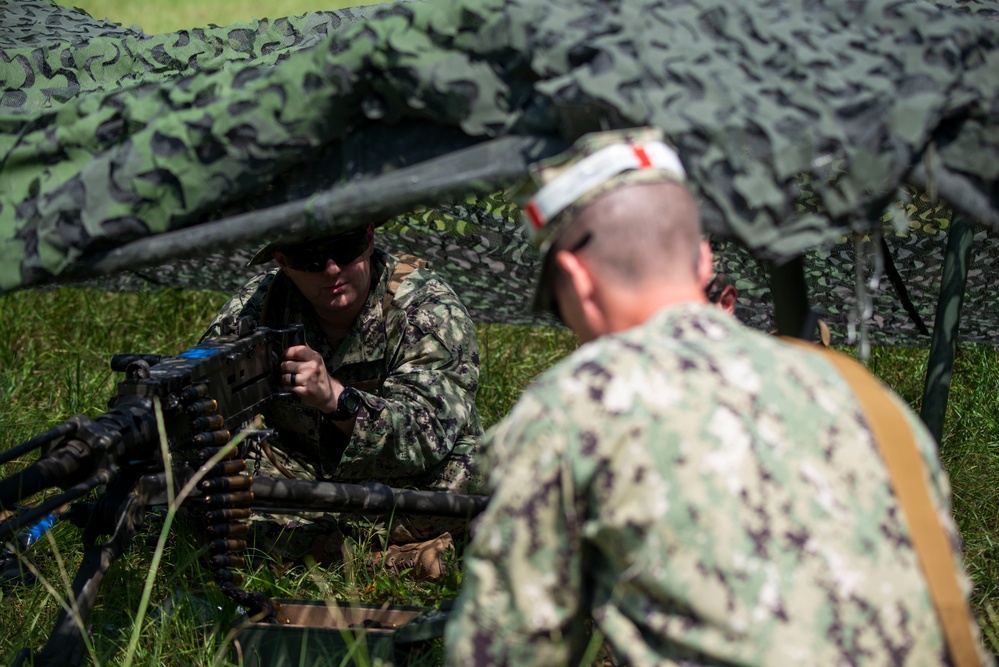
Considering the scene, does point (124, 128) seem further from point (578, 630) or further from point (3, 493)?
point (578, 630)

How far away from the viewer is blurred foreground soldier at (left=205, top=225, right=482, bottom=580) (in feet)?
14.6

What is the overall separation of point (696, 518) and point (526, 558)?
0.97 ft

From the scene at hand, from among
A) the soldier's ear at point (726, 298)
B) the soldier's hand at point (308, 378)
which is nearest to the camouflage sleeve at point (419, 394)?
the soldier's hand at point (308, 378)

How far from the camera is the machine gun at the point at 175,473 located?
2902 millimetres

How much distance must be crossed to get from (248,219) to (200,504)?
3.77 ft

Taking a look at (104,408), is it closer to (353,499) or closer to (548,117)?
(353,499)

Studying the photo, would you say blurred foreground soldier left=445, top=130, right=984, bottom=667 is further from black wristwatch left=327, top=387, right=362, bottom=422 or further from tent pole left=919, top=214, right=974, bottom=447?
black wristwatch left=327, top=387, right=362, bottom=422

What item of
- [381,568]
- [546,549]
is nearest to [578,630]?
[546,549]

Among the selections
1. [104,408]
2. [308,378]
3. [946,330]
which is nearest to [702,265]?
[946,330]

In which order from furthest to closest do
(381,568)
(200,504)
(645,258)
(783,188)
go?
1. (381,568)
2. (200,504)
3. (783,188)
4. (645,258)

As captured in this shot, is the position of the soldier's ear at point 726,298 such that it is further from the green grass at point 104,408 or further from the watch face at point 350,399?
the watch face at point 350,399

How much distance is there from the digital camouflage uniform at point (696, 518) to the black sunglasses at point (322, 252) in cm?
246

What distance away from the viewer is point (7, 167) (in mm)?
2934

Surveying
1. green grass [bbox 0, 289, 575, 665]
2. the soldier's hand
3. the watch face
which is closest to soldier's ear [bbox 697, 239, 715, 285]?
green grass [bbox 0, 289, 575, 665]
